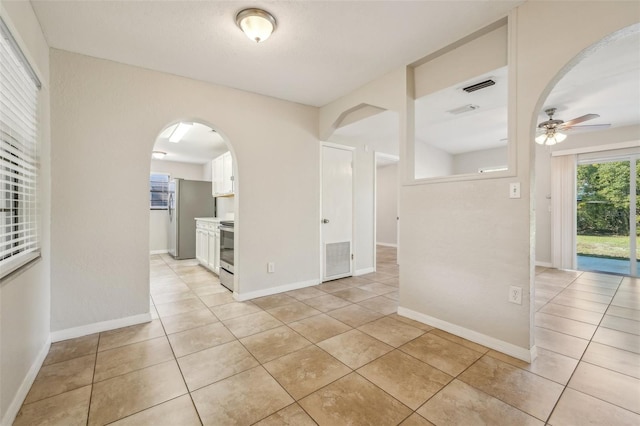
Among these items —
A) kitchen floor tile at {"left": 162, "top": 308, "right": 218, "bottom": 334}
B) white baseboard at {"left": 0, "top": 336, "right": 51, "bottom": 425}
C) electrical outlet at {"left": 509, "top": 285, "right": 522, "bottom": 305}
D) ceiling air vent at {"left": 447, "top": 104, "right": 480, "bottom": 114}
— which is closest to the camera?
white baseboard at {"left": 0, "top": 336, "right": 51, "bottom": 425}

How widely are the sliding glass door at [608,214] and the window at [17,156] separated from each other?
7337 millimetres

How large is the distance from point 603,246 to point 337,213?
16.1 ft

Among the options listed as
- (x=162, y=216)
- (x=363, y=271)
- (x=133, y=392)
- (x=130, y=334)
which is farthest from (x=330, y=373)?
(x=162, y=216)

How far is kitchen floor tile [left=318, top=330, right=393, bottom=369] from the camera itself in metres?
2.02

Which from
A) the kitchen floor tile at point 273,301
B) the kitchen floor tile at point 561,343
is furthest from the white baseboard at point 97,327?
the kitchen floor tile at point 561,343

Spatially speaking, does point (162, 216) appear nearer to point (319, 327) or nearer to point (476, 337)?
point (319, 327)

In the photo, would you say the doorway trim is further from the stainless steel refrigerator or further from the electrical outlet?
the stainless steel refrigerator

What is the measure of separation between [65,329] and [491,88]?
16.2 feet

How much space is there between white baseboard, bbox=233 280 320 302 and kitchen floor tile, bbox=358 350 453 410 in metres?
1.85

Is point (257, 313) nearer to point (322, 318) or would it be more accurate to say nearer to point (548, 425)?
point (322, 318)

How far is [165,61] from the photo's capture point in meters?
2.62

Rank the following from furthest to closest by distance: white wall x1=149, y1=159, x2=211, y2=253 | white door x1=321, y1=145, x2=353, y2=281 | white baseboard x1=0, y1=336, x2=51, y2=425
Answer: white wall x1=149, y1=159, x2=211, y2=253, white door x1=321, y1=145, x2=353, y2=281, white baseboard x1=0, y1=336, x2=51, y2=425

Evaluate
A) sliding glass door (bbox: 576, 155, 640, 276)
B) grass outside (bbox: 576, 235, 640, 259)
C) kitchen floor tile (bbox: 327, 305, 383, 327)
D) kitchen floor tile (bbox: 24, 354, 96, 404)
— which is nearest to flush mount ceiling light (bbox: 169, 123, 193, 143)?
kitchen floor tile (bbox: 24, 354, 96, 404)

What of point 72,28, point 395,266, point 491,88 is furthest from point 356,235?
point 72,28
